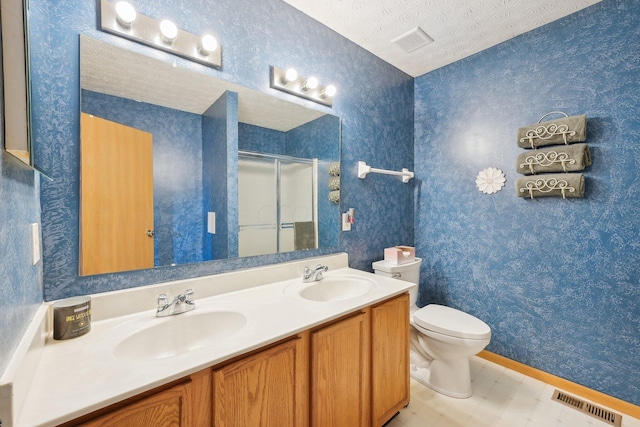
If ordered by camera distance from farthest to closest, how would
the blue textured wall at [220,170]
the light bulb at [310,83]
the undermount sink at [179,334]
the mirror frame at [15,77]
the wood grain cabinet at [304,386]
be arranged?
the light bulb at [310,83]
the blue textured wall at [220,170]
the undermount sink at [179,334]
the wood grain cabinet at [304,386]
the mirror frame at [15,77]

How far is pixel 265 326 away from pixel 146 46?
129 centimetres

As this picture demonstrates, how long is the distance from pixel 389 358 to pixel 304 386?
558 millimetres

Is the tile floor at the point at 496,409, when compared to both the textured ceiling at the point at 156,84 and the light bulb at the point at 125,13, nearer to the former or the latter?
the textured ceiling at the point at 156,84

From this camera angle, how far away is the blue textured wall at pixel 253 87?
3.30 ft

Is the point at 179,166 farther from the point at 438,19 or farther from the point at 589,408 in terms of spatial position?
the point at 589,408

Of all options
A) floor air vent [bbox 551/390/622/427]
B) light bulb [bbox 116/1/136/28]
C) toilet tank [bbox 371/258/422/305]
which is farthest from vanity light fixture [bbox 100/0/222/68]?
floor air vent [bbox 551/390/622/427]

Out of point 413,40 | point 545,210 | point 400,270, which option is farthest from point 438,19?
point 400,270

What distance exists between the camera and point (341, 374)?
46.1 inches

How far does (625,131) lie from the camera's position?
160 centimetres

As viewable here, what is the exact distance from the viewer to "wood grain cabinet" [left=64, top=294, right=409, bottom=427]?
0.73 metres

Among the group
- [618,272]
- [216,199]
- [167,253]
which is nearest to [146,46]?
[216,199]

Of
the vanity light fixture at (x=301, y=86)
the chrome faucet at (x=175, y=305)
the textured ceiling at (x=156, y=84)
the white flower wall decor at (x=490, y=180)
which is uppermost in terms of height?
the vanity light fixture at (x=301, y=86)

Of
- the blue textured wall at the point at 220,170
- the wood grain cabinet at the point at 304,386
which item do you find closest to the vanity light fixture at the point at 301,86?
the blue textured wall at the point at 220,170

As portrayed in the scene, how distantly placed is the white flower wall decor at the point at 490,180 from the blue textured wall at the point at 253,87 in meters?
0.58
